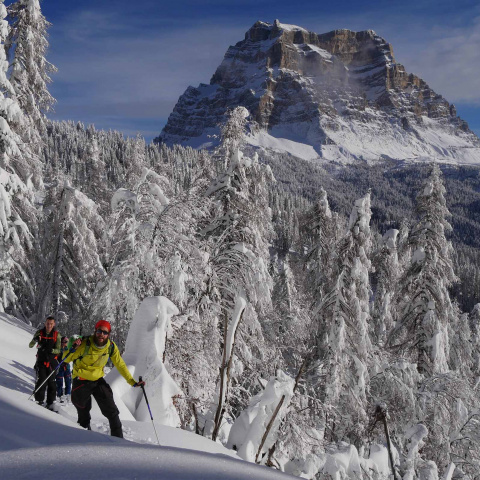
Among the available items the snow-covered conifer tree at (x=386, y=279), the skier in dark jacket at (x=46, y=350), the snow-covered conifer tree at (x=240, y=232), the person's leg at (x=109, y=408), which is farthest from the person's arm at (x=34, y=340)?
the snow-covered conifer tree at (x=386, y=279)

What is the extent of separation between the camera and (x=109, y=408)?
5574mm

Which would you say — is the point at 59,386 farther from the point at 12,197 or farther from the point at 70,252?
the point at 70,252

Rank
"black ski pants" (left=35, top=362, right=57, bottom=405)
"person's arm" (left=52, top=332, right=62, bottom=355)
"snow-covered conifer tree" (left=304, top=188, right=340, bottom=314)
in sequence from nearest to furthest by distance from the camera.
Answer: "black ski pants" (left=35, top=362, right=57, bottom=405) → "person's arm" (left=52, top=332, right=62, bottom=355) → "snow-covered conifer tree" (left=304, top=188, right=340, bottom=314)

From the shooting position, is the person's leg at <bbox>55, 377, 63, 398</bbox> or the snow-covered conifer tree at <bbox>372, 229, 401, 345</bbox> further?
the snow-covered conifer tree at <bbox>372, 229, 401, 345</bbox>

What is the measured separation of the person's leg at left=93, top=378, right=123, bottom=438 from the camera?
5508 mm

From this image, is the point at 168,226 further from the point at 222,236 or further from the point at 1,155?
the point at 1,155

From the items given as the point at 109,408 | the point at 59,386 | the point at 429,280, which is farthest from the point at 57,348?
the point at 429,280

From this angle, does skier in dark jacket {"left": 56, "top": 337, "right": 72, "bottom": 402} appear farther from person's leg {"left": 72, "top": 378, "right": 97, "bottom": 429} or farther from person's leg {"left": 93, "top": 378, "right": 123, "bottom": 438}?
person's leg {"left": 93, "top": 378, "right": 123, "bottom": 438}

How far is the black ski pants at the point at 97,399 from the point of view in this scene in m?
5.56

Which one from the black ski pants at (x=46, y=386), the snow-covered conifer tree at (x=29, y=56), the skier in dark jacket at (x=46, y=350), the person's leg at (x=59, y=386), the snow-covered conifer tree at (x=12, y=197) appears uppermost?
the snow-covered conifer tree at (x=29, y=56)

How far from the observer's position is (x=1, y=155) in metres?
12.9

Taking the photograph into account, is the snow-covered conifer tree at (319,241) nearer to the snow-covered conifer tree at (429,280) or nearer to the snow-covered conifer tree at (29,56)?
the snow-covered conifer tree at (429,280)

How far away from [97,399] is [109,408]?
227mm

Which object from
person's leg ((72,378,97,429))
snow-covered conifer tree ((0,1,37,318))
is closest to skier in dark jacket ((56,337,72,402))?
person's leg ((72,378,97,429))
